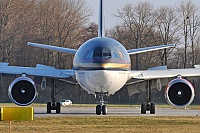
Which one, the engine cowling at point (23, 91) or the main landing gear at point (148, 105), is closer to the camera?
the engine cowling at point (23, 91)

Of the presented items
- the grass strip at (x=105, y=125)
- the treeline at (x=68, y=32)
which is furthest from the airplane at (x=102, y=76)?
the treeline at (x=68, y=32)

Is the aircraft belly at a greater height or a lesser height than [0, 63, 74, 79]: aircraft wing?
lesser

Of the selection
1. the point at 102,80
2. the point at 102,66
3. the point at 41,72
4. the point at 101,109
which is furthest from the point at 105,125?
the point at 41,72

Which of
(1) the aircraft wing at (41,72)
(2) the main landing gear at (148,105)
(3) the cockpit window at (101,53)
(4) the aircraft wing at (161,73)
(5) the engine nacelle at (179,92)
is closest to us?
(3) the cockpit window at (101,53)

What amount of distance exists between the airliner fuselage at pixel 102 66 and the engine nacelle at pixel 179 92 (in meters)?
2.18

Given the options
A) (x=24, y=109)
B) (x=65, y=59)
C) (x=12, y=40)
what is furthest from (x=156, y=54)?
(x=24, y=109)

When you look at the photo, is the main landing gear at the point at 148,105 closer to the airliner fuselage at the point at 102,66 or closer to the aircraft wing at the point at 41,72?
the airliner fuselage at the point at 102,66

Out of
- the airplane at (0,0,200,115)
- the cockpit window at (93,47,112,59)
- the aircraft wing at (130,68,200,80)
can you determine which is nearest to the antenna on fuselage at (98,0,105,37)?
the airplane at (0,0,200,115)

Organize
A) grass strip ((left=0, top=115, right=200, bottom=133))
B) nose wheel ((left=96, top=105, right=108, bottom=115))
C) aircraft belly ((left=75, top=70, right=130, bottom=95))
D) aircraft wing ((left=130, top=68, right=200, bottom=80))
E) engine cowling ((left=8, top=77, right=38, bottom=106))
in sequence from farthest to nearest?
aircraft wing ((left=130, top=68, right=200, bottom=80)) < engine cowling ((left=8, top=77, right=38, bottom=106)) < nose wheel ((left=96, top=105, right=108, bottom=115)) < aircraft belly ((left=75, top=70, right=130, bottom=95)) < grass strip ((left=0, top=115, right=200, bottom=133))

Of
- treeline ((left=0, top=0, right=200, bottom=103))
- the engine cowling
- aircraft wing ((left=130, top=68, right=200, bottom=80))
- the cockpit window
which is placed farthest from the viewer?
treeline ((left=0, top=0, right=200, bottom=103))

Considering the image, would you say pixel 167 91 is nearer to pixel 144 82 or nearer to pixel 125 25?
pixel 144 82

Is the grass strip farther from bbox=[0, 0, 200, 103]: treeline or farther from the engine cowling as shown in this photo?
bbox=[0, 0, 200, 103]: treeline

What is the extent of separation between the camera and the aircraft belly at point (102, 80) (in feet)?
111

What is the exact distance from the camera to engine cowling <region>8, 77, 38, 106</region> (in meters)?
36.5
